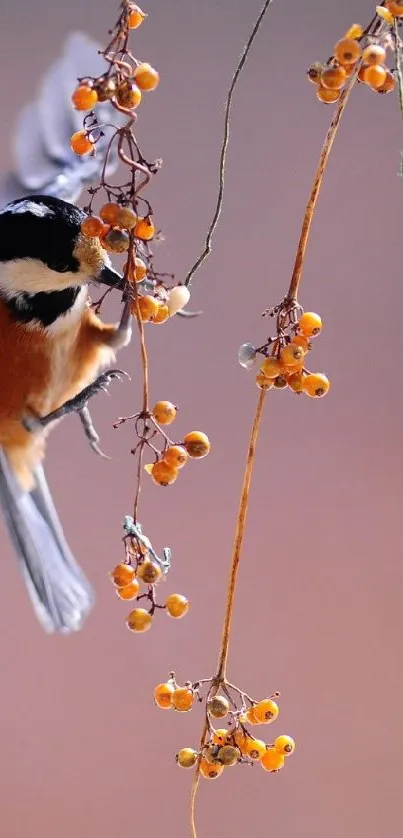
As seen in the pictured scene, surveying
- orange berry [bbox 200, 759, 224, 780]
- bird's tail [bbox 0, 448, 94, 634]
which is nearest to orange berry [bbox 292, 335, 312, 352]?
orange berry [bbox 200, 759, 224, 780]

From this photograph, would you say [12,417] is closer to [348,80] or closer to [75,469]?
[348,80]

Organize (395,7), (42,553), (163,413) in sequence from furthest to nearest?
(42,553) → (163,413) → (395,7)

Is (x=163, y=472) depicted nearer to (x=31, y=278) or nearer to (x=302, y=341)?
(x=302, y=341)

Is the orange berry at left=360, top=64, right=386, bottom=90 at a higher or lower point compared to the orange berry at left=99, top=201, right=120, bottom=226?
higher

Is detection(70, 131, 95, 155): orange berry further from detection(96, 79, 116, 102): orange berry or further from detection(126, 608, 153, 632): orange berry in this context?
detection(126, 608, 153, 632): orange berry

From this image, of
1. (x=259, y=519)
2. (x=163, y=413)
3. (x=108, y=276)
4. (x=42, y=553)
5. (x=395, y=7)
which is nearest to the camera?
(x=395, y=7)

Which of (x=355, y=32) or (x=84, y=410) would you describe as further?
(x=84, y=410)

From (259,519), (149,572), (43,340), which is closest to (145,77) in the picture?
(149,572)

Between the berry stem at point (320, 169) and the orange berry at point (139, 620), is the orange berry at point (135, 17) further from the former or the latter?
the orange berry at point (139, 620)
